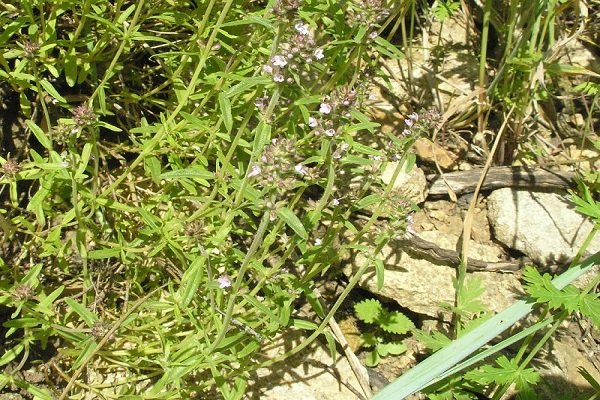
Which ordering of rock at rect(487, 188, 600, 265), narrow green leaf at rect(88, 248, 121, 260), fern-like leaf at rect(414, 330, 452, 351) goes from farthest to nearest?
rock at rect(487, 188, 600, 265) < fern-like leaf at rect(414, 330, 452, 351) < narrow green leaf at rect(88, 248, 121, 260)

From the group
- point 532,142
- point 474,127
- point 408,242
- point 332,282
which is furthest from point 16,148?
point 532,142

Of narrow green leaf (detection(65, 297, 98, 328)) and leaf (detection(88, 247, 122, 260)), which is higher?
leaf (detection(88, 247, 122, 260))

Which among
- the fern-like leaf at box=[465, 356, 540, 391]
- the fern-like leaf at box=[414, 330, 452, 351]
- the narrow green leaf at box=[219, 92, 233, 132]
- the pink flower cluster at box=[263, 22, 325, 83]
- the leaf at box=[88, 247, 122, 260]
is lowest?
the fern-like leaf at box=[414, 330, 452, 351]

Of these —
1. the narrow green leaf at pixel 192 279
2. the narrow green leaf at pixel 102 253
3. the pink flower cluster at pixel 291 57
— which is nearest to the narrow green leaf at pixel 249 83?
the pink flower cluster at pixel 291 57

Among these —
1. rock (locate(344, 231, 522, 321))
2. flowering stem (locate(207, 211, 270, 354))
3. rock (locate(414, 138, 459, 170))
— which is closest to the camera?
flowering stem (locate(207, 211, 270, 354))

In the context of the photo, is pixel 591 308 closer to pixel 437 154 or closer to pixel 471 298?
pixel 471 298

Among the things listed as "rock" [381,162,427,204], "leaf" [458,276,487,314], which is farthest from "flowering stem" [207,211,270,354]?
"rock" [381,162,427,204]

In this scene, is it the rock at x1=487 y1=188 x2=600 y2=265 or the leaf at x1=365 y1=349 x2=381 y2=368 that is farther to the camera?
the rock at x1=487 y1=188 x2=600 y2=265

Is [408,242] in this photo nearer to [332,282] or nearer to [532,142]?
[332,282]

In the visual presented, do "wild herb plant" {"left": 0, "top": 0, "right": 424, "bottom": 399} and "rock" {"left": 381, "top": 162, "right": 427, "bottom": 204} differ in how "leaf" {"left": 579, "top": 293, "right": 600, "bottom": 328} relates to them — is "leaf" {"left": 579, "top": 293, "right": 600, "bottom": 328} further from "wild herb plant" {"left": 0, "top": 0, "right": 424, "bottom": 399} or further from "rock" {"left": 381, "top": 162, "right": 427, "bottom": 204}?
"rock" {"left": 381, "top": 162, "right": 427, "bottom": 204}
